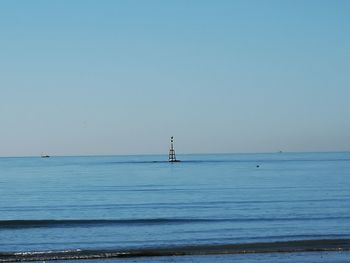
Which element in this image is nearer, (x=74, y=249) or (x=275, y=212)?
(x=74, y=249)

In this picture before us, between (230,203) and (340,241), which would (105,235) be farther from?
(230,203)

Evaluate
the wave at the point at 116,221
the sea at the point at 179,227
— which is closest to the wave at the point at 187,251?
the sea at the point at 179,227

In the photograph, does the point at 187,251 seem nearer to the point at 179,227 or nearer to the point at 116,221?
the point at 179,227

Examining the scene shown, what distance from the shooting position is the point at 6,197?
63.5m

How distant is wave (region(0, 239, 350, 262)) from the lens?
26672 mm

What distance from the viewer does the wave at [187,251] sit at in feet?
87.5

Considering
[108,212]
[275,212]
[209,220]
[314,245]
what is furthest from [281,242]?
[108,212]

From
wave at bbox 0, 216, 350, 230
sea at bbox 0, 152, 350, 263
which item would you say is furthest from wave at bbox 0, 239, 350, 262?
wave at bbox 0, 216, 350, 230

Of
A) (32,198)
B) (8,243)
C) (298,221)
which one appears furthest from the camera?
(32,198)

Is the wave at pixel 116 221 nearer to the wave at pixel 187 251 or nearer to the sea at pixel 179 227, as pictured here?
the sea at pixel 179 227

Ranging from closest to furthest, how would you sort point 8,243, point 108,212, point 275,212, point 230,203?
point 8,243 < point 275,212 < point 108,212 < point 230,203

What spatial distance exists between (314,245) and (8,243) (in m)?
14.6

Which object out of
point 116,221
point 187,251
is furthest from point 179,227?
point 187,251

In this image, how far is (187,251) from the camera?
27.6 metres
